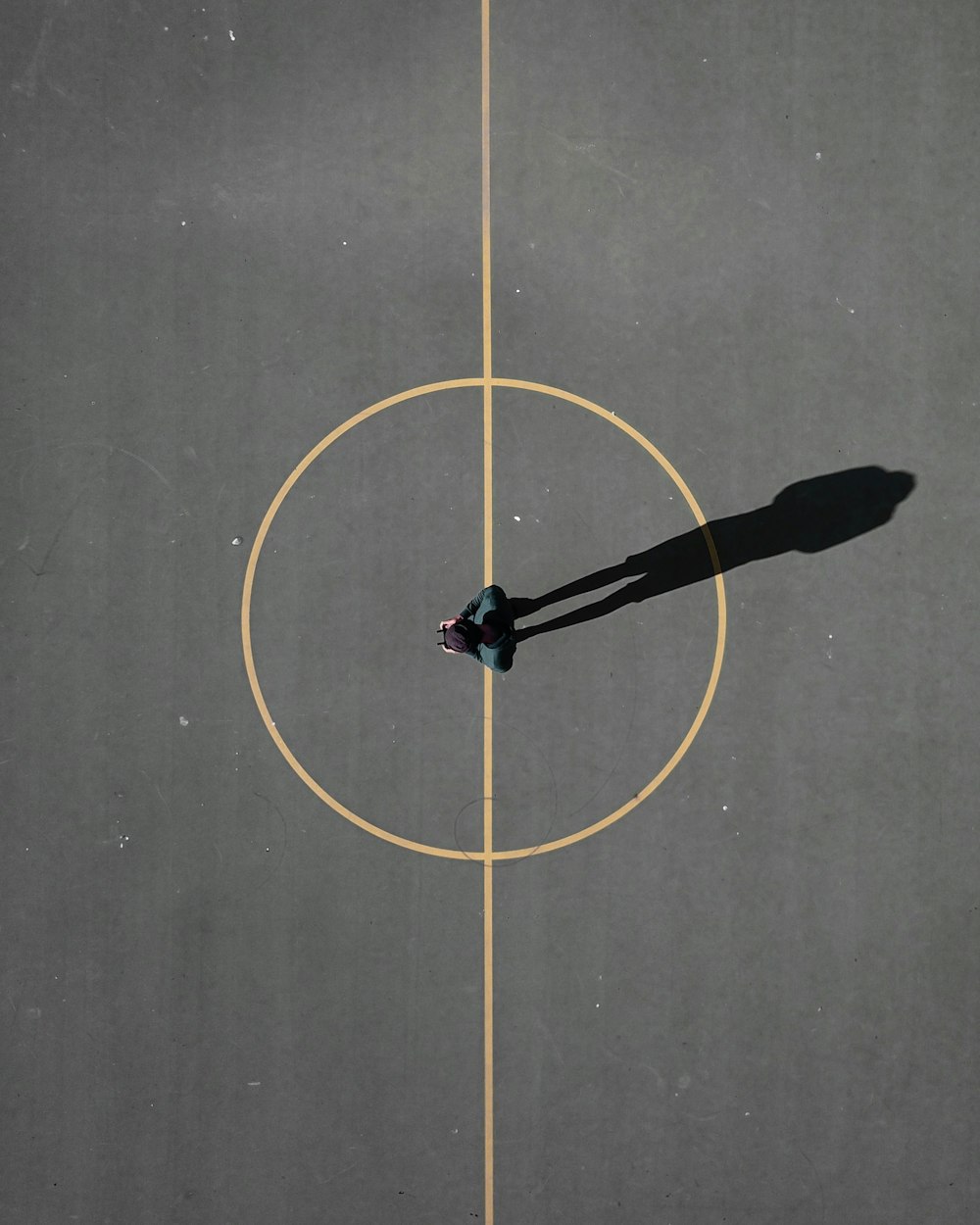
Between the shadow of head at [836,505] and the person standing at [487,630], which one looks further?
the shadow of head at [836,505]

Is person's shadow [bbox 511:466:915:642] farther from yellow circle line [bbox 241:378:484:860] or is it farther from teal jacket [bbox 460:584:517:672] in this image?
yellow circle line [bbox 241:378:484:860]

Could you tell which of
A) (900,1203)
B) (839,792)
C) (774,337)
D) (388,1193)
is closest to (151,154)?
(774,337)

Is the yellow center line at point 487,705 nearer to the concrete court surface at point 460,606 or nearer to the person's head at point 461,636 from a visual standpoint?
the concrete court surface at point 460,606

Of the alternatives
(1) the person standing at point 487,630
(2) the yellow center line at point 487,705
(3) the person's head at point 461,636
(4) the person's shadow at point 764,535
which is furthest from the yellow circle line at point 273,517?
(3) the person's head at point 461,636

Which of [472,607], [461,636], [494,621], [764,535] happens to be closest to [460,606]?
[472,607]

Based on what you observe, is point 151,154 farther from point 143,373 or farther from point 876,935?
point 876,935

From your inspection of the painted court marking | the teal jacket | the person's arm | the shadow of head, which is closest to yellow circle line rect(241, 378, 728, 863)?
the painted court marking
